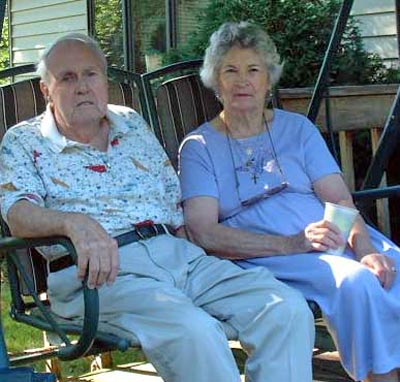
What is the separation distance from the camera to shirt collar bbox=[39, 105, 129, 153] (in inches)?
137

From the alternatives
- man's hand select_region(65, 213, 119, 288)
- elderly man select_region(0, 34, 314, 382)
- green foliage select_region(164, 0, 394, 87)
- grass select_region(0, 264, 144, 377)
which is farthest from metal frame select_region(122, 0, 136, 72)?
man's hand select_region(65, 213, 119, 288)

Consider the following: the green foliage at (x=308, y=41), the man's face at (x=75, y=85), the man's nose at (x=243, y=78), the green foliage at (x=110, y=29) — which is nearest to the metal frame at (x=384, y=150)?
the man's nose at (x=243, y=78)

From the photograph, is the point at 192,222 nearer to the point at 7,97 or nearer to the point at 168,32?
the point at 7,97

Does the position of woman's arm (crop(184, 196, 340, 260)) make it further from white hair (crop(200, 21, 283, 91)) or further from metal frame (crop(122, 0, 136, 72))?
metal frame (crop(122, 0, 136, 72))

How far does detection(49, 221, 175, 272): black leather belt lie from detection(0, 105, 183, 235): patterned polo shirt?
0.07 ft

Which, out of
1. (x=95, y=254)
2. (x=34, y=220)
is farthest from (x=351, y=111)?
(x=95, y=254)

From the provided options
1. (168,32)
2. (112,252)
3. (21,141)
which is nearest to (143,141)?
(21,141)

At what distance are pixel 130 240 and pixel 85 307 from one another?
0.47m

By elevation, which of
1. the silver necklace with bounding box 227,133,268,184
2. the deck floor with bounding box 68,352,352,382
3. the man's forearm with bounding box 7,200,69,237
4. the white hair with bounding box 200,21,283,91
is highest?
the white hair with bounding box 200,21,283,91

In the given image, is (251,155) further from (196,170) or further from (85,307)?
(85,307)

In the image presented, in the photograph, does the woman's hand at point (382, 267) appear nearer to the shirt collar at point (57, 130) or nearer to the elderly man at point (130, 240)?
the elderly man at point (130, 240)

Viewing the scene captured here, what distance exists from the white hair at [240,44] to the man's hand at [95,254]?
1.13 meters

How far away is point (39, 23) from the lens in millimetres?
12398

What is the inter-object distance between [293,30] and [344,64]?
404mm
